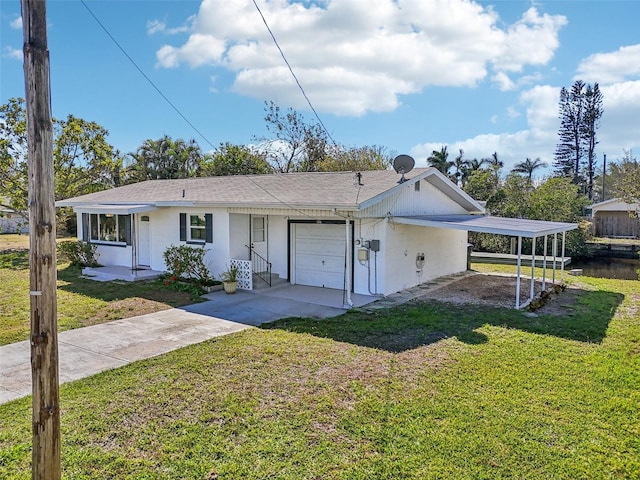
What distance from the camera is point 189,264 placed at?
1283 centimetres

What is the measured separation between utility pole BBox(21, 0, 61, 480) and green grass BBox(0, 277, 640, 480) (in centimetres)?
110

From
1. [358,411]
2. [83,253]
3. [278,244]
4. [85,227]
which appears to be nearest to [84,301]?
[278,244]

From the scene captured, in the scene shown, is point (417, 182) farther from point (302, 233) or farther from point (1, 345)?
point (1, 345)

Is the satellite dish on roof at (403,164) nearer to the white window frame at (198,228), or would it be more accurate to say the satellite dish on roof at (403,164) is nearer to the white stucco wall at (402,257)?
the white stucco wall at (402,257)

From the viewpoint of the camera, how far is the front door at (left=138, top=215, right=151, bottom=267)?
1576 centimetres

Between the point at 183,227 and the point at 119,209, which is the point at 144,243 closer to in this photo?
the point at 119,209

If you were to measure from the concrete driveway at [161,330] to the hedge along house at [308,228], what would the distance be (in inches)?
36.7

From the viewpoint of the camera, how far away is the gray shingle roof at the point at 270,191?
11266 millimetres

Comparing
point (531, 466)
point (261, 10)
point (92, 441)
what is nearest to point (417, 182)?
point (261, 10)

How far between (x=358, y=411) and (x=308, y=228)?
27.8 ft

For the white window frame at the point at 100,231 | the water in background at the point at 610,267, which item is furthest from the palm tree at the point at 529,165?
the white window frame at the point at 100,231

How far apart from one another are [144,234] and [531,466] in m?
14.7

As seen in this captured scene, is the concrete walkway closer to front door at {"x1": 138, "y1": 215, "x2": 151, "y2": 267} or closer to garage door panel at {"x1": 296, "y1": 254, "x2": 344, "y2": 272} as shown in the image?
garage door panel at {"x1": 296, "y1": 254, "x2": 344, "y2": 272}

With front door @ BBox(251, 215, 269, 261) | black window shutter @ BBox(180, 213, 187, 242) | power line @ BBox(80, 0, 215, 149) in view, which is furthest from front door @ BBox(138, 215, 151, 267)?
power line @ BBox(80, 0, 215, 149)
